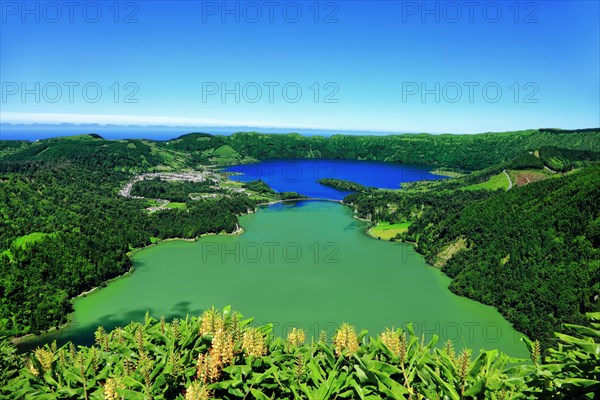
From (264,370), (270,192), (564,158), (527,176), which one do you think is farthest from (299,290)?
(564,158)

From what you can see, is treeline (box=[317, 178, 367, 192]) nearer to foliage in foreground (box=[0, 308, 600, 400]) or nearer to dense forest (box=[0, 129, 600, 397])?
dense forest (box=[0, 129, 600, 397])

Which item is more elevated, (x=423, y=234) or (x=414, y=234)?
(x=423, y=234)

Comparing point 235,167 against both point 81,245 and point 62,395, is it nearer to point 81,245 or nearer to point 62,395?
point 81,245

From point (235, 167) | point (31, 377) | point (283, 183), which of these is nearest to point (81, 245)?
point (31, 377)

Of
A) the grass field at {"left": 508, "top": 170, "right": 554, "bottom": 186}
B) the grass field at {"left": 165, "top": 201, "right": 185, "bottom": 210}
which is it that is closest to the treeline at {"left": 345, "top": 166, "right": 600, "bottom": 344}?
the grass field at {"left": 508, "top": 170, "right": 554, "bottom": 186}

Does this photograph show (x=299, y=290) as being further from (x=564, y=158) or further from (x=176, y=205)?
(x=564, y=158)
